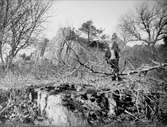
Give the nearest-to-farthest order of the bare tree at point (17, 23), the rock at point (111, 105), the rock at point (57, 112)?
the rock at point (57, 112), the rock at point (111, 105), the bare tree at point (17, 23)

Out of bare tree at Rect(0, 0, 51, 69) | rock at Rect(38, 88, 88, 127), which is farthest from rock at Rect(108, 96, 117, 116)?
bare tree at Rect(0, 0, 51, 69)

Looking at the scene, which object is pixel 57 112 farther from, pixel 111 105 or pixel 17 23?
pixel 17 23

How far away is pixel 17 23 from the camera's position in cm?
1080

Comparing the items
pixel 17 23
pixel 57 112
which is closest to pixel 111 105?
pixel 57 112

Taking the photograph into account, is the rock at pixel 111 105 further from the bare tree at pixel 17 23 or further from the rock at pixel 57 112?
the bare tree at pixel 17 23

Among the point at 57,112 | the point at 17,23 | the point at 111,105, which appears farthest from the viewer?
the point at 17,23

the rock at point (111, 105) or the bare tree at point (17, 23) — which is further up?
the bare tree at point (17, 23)

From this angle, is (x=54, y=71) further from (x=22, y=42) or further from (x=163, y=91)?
(x=22, y=42)

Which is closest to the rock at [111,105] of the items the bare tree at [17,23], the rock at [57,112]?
the rock at [57,112]

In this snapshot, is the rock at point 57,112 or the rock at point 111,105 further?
the rock at point 111,105

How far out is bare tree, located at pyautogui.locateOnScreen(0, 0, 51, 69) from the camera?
10172 mm

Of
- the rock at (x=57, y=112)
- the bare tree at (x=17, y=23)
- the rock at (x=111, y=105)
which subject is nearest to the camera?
the rock at (x=57, y=112)

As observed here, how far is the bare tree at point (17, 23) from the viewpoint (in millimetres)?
10172

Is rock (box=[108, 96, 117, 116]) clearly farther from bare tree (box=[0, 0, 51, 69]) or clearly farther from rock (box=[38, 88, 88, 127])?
bare tree (box=[0, 0, 51, 69])
